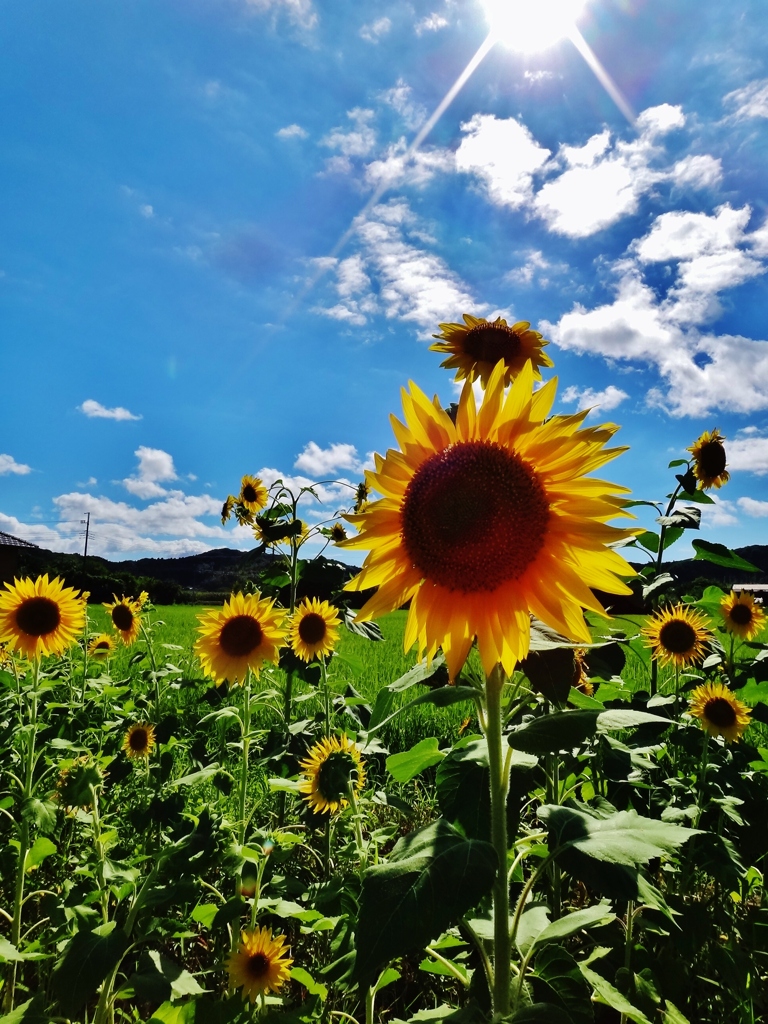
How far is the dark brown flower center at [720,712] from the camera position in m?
3.04

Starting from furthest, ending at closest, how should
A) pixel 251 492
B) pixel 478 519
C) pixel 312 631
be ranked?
pixel 251 492 < pixel 312 631 < pixel 478 519

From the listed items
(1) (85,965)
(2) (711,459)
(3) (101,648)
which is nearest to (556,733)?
(1) (85,965)

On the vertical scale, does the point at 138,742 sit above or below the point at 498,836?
above

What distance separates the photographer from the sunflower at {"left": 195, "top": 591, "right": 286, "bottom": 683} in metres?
3.12

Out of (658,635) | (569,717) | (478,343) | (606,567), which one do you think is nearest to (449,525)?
(606,567)

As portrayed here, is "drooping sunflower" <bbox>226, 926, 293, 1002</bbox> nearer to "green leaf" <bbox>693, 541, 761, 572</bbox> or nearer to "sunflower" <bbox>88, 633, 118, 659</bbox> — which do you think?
"green leaf" <bbox>693, 541, 761, 572</bbox>

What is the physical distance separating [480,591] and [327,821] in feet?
6.13

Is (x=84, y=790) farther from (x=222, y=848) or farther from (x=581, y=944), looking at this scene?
(x=581, y=944)

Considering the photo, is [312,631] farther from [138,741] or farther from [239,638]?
[138,741]

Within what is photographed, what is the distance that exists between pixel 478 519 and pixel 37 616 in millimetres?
3061

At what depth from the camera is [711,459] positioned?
398cm

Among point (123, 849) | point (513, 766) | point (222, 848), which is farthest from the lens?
point (123, 849)

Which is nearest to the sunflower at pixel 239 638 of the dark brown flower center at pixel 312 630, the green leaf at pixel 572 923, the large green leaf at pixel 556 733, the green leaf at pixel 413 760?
the dark brown flower center at pixel 312 630

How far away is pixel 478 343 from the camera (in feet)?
8.80
